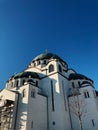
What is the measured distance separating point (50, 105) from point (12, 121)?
6952 millimetres

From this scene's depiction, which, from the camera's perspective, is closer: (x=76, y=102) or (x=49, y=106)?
(x=76, y=102)

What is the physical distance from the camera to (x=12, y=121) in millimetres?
18312

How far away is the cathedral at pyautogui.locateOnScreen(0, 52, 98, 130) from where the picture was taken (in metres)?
18.7

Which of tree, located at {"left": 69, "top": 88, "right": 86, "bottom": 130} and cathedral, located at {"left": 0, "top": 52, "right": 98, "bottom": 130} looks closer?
cathedral, located at {"left": 0, "top": 52, "right": 98, "bottom": 130}

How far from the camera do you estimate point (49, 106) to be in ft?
72.2

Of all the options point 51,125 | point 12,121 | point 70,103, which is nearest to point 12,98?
point 12,121

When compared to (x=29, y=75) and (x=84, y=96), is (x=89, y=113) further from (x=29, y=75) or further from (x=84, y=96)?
(x=29, y=75)

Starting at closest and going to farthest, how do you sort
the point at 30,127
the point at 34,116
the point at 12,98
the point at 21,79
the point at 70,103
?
the point at 30,127
the point at 34,116
the point at 12,98
the point at 70,103
the point at 21,79

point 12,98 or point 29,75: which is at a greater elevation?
point 29,75

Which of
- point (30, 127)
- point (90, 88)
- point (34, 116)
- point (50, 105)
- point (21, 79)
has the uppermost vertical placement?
point (21, 79)

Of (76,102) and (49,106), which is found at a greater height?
(76,102)

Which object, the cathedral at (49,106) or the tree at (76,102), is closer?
the cathedral at (49,106)

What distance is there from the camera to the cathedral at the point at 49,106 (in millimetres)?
18664

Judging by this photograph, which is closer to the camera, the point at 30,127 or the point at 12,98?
the point at 30,127
